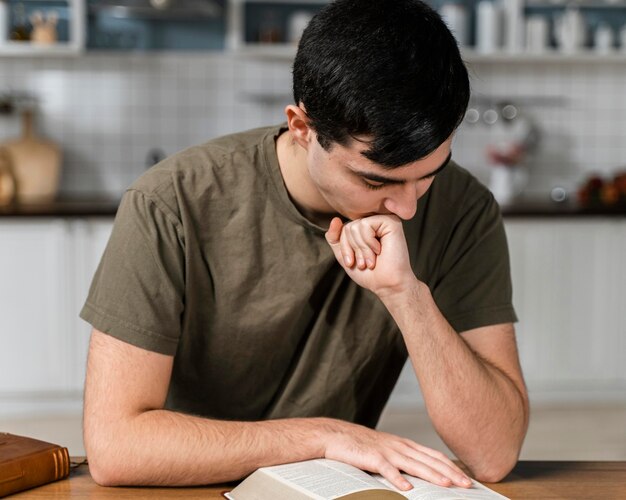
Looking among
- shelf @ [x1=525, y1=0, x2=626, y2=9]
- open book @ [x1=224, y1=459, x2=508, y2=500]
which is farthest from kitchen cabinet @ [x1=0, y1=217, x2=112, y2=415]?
open book @ [x1=224, y1=459, x2=508, y2=500]

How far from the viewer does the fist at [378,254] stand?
1.43m

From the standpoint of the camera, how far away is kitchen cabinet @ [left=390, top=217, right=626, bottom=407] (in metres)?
3.97

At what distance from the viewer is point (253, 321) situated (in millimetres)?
1535

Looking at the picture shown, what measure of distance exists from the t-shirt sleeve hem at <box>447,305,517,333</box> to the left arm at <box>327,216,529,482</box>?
0.33 ft

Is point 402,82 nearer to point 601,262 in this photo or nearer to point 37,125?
point 601,262

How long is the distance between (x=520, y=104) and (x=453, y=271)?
3125 mm

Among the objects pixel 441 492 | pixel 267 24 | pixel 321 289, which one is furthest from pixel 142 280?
pixel 267 24

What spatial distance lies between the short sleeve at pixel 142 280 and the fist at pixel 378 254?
10.6 inches

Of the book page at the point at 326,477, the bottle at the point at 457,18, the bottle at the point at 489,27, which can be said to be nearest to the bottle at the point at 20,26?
the bottle at the point at 457,18

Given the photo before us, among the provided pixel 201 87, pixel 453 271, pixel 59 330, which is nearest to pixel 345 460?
pixel 453 271

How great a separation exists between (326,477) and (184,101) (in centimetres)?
344

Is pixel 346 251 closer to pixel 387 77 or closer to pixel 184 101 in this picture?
→ pixel 387 77

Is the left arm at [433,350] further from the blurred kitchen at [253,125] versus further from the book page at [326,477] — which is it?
the blurred kitchen at [253,125]

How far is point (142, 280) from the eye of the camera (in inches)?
55.6
